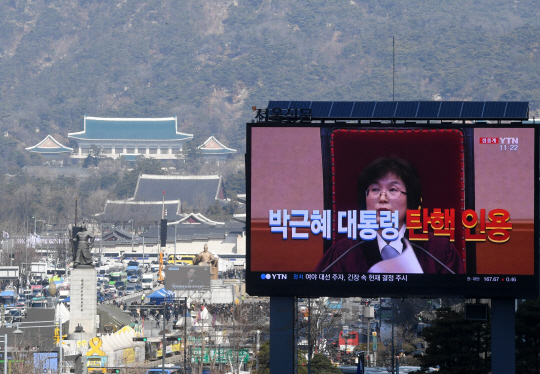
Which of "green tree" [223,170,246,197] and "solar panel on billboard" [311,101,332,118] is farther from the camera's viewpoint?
"green tree" [223,170,246,197]

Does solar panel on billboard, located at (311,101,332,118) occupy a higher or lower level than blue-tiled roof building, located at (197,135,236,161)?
lower

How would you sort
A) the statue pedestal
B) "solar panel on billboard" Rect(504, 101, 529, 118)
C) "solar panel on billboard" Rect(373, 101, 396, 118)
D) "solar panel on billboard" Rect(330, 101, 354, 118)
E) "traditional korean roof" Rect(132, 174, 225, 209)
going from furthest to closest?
1. "traditional korean roof" Rect(132, 174, 225, 209)
2. the statue pedestal
3. "solar panel on billboard" Rect(330, 101, 354, 118)
4. "solar panel on billboard" Rect(373, 101, 396, 118)
5. "solar panel on billboard" Rect(504, 101, 529, 118)

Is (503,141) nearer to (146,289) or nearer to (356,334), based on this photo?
(356,334)

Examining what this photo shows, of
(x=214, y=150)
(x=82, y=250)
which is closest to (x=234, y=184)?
(x=214, y=150)

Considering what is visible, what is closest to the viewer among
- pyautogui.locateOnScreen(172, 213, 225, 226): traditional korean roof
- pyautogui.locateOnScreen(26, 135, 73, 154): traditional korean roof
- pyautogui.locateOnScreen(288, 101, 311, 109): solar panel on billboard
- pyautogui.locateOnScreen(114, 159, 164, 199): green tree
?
pyautogui.locateOnScreen(288, 101, 311, 109): solar panel on billboard

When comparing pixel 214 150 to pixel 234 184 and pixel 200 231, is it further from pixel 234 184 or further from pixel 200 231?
pixel 200 231

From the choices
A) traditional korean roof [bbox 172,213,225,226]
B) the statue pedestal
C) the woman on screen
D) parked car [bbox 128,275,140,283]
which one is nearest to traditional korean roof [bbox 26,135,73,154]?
traditional korean roof [bbox 172,213,225,226]

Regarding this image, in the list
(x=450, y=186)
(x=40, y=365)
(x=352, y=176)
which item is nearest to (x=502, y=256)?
(x=450, y=186)

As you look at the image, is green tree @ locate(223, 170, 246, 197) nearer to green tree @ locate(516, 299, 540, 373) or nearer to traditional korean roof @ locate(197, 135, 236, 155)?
traditional korean roof @ locate(197, 135, 236, 155)

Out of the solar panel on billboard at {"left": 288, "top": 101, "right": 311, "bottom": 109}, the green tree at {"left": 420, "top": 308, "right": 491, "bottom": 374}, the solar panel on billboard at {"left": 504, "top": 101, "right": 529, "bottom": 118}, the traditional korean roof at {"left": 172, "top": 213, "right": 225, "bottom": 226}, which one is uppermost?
the traditional korean roof at {"left": 172, "top": 213, "right": 225, "bottom": 226}
